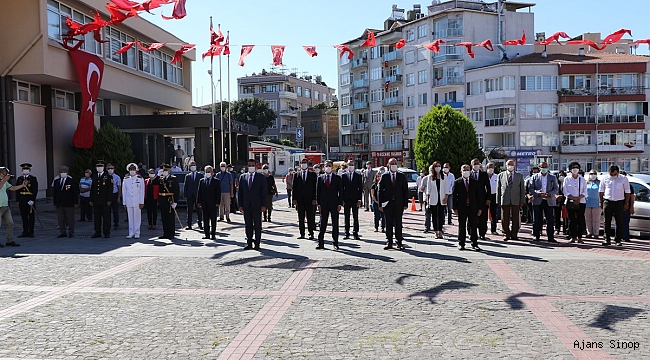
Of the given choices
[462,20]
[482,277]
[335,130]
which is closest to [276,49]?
[482,277]

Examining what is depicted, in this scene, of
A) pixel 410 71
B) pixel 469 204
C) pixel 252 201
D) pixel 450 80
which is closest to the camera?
pixel 469 204

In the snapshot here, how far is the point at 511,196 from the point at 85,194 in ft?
41.5

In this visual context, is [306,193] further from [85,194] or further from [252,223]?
[85,194]

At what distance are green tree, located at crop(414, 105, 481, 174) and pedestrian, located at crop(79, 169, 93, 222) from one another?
72.6ft

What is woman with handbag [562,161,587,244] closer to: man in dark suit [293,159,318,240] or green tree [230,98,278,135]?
man in dark suit [293,159,318,240]

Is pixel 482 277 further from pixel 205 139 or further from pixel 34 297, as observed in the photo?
pixel 205 139

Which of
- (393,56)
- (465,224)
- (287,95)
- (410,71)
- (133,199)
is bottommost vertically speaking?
(465,224)

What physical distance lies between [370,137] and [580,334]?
74.5 m

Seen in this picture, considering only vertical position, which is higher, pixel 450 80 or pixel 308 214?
pixel 450 80

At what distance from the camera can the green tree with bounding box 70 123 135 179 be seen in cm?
2667

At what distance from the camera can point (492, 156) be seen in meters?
45.4

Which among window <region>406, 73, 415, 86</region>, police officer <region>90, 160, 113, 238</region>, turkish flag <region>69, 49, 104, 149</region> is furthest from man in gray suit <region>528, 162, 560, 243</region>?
window <region>406, 73, 415, 86</region>

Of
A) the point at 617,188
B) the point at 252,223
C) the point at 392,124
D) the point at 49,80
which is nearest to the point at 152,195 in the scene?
the point at 252,223

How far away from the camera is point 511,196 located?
15.3 metres
